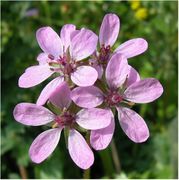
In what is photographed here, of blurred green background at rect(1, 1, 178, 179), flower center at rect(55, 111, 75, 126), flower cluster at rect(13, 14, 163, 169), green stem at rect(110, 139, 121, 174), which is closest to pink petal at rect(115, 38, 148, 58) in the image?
flower cluster at rect(13, 14, 163, 169)

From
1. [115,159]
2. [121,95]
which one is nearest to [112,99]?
[121,95]

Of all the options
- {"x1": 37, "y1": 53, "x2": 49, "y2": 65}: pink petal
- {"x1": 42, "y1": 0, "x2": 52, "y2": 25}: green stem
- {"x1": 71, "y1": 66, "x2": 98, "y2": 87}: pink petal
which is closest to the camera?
{"x1": 71, "y1": 66, "x2": 98, "y2": 87}: pink petal

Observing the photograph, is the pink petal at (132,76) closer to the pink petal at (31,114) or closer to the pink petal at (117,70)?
the pink petal at (117,70)

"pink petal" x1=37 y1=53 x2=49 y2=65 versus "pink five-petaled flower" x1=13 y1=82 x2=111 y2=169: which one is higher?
"pink petal" x1=37 y1=53 x2=49 y2=65

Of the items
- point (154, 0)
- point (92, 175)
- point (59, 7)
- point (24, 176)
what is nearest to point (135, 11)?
point (154, 0)

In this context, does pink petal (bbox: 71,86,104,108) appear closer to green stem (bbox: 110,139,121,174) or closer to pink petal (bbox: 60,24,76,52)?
pink petal (bbox: 60,24,76,52)

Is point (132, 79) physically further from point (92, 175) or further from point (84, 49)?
point (92, 175)
